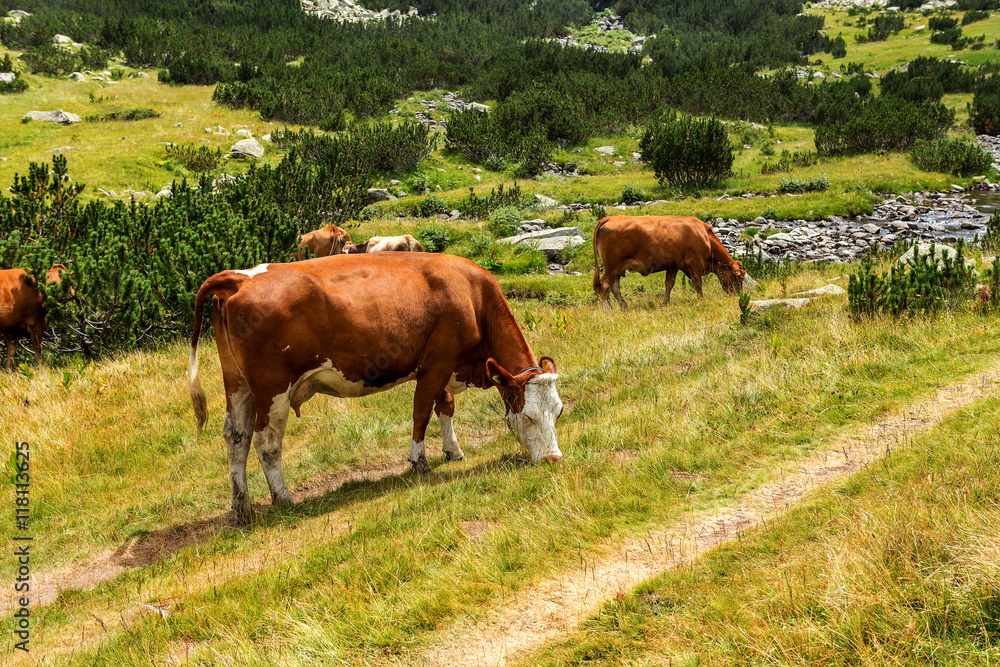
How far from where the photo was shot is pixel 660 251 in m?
14.5

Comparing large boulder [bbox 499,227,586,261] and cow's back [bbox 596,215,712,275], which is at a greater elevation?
cow's back [bbox 596,215,712,275]

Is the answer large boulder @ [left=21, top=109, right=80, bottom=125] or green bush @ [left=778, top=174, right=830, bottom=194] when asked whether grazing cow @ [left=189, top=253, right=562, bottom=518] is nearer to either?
green bush @ [left=778, top=174, right=830, bottom=194]

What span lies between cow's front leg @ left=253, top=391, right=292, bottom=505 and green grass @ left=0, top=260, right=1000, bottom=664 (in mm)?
361

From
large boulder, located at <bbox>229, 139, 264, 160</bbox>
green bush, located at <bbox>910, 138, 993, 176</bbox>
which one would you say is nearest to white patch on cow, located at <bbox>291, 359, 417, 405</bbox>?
large boulder, located at <bbox>229, 139, 264, 160</bbox>

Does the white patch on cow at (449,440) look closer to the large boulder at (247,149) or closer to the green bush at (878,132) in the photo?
the large boulder at (247,149)

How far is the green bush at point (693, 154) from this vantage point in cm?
2678

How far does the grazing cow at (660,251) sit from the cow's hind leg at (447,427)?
7706 mm

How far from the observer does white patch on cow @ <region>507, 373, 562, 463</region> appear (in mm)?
7074

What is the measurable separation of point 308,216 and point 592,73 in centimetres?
3235

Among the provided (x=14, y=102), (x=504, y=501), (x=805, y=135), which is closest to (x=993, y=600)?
(x=504, y=501)

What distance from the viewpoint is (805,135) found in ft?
127

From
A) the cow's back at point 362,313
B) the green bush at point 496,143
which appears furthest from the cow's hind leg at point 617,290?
the green bush at point 496,143

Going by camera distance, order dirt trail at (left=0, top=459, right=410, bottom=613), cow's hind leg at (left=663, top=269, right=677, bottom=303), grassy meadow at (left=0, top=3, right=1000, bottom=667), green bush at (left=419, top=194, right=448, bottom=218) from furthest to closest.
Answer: green bush at (left=419, top=194, right=448, bottom=218), cow's hind leg at (left=663, top=269, right=677, bottom=303), dirt trail at (left=0, top=459, right=410, bottom=613), grassy meadow at (left=0, top=3, right=1000, bottom=667)

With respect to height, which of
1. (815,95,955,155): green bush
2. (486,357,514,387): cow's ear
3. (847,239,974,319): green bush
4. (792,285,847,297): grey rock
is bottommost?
(792,285,847,297): grey rock
